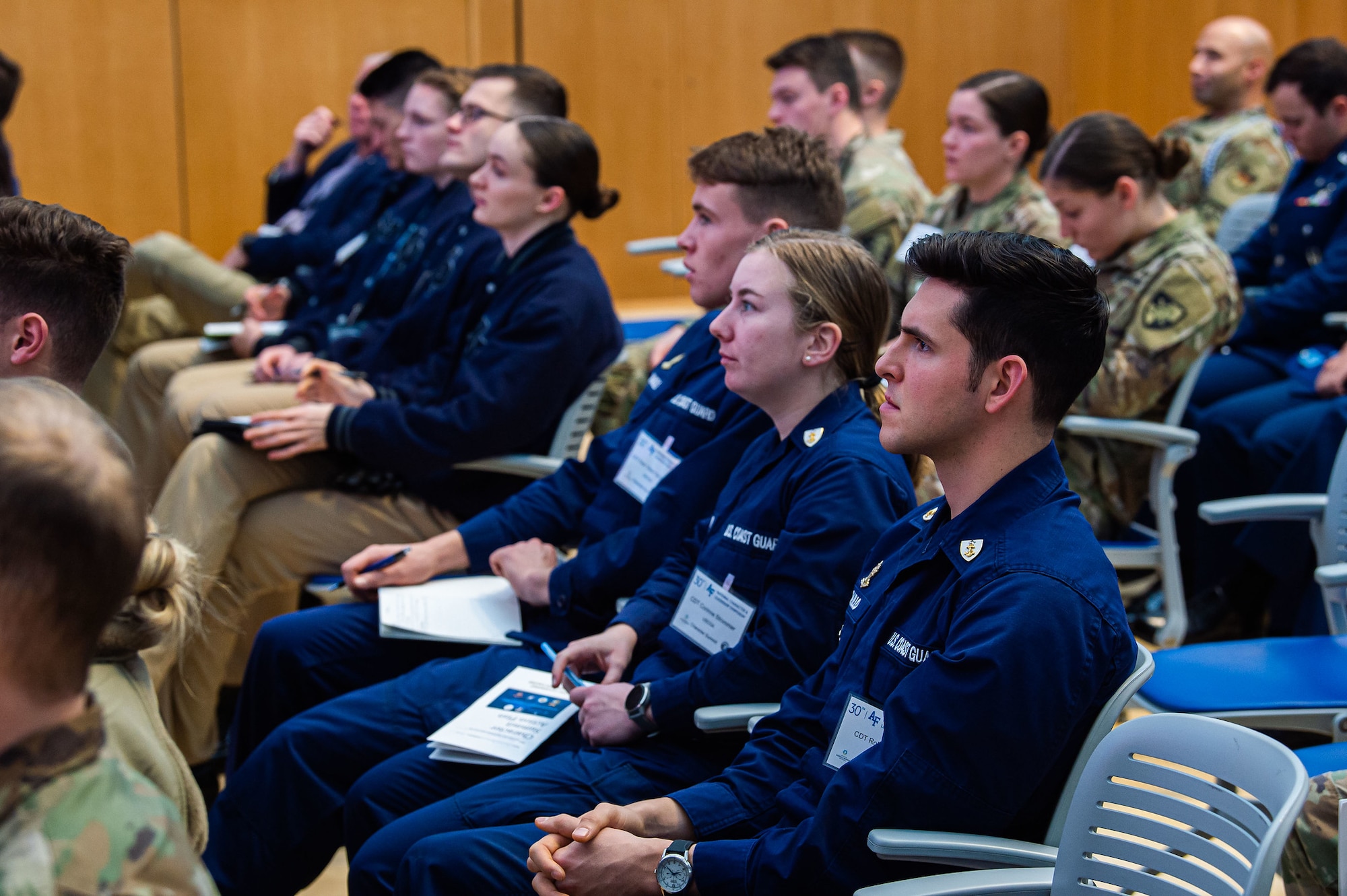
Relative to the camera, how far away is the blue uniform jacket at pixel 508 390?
2693 millimetres

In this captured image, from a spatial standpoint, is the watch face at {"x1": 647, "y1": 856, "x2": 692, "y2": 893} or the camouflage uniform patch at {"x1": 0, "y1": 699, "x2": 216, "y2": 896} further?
the watch face at {"x1": 647, "y1": 856, "x2": 692, "y2": 893}

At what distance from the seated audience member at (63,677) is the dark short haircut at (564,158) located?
2099 millimetres

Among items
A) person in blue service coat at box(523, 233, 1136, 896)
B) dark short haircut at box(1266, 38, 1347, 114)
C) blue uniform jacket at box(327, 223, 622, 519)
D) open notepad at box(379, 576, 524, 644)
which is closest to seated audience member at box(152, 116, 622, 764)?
blue uniform jacket at box(327, 223, 622, 519)

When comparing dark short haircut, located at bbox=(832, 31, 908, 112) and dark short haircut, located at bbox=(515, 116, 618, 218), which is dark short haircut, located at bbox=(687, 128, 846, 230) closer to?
dark short haircut, located at bbox=(515, 116, 618, 218)

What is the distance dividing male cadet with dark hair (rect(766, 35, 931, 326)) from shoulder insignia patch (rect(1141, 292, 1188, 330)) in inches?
39.6

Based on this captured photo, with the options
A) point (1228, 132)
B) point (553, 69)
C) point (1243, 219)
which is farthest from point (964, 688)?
point (553, 69)

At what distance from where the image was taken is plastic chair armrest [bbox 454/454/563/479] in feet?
8.88

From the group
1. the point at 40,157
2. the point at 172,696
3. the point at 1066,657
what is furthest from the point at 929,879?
the point at 40,157

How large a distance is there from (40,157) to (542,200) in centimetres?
443

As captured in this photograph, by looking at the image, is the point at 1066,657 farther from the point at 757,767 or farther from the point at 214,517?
the point at 214,517

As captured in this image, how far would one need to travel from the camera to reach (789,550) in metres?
1.65

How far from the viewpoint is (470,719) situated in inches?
72.5

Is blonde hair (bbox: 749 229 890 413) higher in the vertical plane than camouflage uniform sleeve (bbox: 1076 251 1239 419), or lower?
higher

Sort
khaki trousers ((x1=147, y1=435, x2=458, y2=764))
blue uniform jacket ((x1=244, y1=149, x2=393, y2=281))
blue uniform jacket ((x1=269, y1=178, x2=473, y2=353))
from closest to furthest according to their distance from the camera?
khaki trousers ((x1=147, y1=435, x2=458, y2=764))
blue uniform jacket ((x1=269, y1=178, x2=473, y2=353))
blue uniform jacket ((x1=244, y1=149, x2=393, y2=281))
